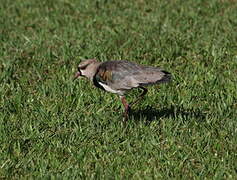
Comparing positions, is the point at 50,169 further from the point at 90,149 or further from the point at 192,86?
the point at 192,86

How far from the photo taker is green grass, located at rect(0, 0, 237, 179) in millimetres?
5891

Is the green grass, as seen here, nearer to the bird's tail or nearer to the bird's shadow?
the bird's shadow

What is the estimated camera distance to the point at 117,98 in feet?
25.7

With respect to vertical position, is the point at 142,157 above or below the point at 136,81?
below

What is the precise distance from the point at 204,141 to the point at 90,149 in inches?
46.8

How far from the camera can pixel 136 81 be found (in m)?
6.48

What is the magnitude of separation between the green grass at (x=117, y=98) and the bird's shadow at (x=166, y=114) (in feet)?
0.05

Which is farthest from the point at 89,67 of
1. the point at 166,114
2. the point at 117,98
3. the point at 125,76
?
the point at 166,114

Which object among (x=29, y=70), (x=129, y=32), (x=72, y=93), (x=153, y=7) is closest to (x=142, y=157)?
(x=72, y=93)

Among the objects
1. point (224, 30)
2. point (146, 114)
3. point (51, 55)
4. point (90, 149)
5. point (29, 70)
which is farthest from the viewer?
point (224, 30)

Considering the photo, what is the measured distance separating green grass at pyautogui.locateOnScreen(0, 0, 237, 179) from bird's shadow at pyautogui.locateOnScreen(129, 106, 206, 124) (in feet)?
0.05

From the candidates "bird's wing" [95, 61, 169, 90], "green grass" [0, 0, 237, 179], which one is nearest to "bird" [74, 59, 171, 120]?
"bird's wing" [95, 61, 169, 90]

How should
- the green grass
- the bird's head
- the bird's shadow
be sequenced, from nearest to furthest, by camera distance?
1. the green grass
2. the bird's head
3. the bird's shadow

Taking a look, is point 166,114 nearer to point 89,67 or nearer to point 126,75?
point 126,75
